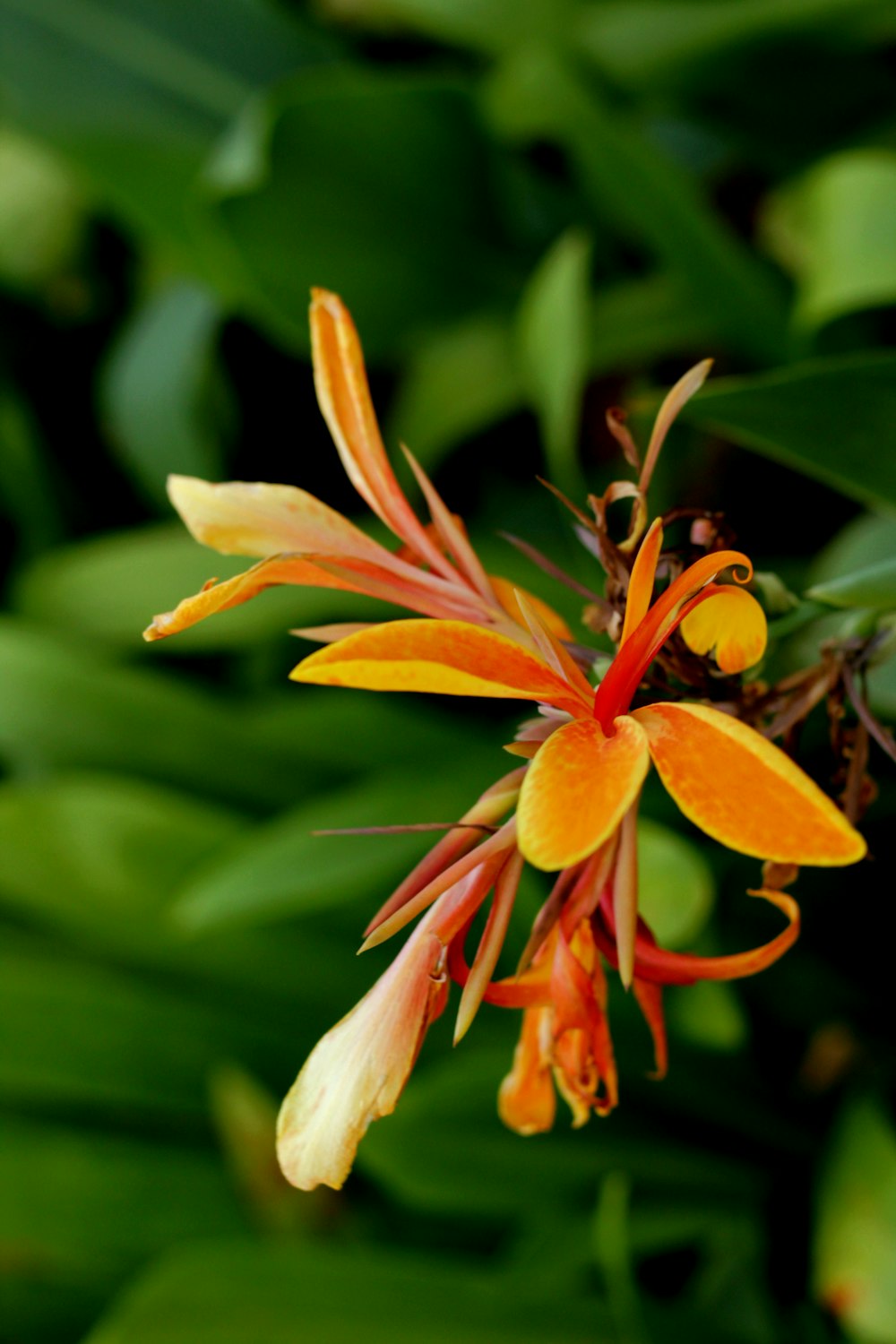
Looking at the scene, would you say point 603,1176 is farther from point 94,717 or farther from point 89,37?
point 89,37

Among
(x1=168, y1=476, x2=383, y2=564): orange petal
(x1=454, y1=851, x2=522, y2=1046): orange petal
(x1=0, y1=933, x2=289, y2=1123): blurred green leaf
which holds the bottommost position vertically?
(x1=0, y1=933, x2=289, y2=1123): blurred green leaf

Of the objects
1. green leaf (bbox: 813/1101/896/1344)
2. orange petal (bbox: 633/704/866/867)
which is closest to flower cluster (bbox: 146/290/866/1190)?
orange petal (bbox: 633/704/866/867)

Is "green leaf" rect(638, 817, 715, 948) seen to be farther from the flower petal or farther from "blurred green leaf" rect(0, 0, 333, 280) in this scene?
"blurred green leaf" rect(0, 0, 333, 280)

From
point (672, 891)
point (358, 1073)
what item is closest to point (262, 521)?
point (358, 1073)

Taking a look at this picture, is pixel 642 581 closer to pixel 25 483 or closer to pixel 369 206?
pixel 369 206

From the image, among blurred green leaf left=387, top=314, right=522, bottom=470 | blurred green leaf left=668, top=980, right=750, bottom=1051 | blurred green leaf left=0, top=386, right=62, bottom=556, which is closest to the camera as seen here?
blurred green leaf left=668, top=980, right=750, bottom=1051

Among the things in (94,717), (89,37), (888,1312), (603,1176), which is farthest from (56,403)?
(888,1312)
